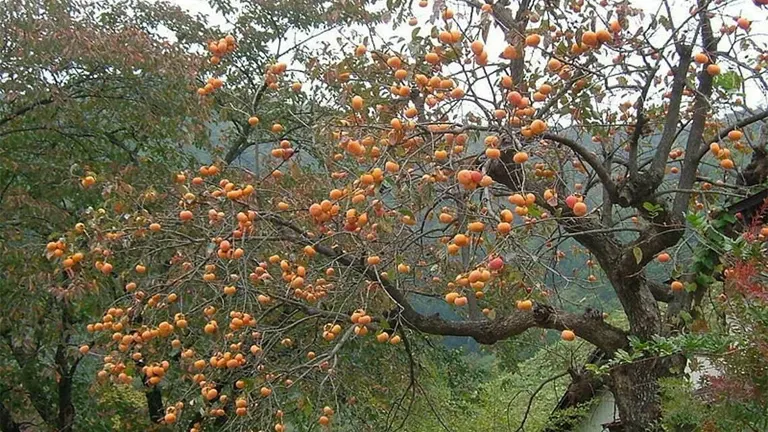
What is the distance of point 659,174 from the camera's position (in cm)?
259

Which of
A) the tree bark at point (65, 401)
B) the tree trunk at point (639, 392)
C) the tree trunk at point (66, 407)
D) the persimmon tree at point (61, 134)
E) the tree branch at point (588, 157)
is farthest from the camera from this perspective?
the tree trunk at point (66, 407)

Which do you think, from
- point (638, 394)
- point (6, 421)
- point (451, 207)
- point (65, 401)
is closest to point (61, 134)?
point (65, 401)

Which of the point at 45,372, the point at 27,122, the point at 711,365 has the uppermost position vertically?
the point at 27,122

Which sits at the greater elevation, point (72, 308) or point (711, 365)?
point (72, 308)

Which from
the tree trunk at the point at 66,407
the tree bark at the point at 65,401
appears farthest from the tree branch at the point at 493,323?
the tree trunk at the point at 66,407

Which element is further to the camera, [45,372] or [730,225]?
[45,372]

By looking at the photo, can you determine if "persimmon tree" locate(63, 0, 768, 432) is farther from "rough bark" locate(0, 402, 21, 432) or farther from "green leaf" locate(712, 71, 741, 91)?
"rough bark" locate(0, 402, 21, 432)

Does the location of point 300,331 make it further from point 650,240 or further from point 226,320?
point 650,240

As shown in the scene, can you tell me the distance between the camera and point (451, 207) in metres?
2.78

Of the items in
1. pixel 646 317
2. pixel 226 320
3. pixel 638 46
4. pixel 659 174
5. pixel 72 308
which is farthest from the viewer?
pixel 72 308

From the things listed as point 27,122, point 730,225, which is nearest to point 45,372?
point 27,122

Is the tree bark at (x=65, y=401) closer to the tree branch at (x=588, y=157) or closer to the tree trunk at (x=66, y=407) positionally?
the tree trunk at (x=66, y=407)

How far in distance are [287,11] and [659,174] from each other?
12.8 feet

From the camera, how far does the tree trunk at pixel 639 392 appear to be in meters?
2.69
